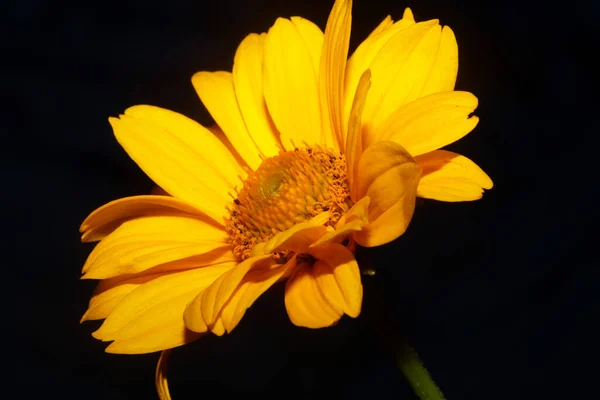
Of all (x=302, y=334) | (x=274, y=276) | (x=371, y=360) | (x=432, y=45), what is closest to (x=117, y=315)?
(x=274, y=276)

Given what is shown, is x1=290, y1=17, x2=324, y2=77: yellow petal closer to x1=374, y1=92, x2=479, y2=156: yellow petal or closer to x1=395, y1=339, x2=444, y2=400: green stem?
x1=374, y1=92, x2=479, y2=156: yellow petal

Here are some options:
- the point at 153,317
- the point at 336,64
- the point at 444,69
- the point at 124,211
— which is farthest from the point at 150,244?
the point at 444,69

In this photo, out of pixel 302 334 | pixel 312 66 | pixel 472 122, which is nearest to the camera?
pixel 472 122

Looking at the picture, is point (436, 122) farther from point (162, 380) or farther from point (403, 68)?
point (162, 380)

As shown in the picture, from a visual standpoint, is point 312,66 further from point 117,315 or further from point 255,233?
point 117,315

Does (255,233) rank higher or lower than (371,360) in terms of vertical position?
higher

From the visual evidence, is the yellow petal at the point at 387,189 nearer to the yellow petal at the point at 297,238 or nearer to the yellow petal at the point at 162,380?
the yellow petal at the point at 297,238

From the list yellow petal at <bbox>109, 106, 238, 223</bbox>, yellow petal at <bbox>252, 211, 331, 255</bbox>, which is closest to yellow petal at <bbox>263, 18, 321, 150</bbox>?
yellow petal at <bbox>109, 106, 238, 223</bbox>

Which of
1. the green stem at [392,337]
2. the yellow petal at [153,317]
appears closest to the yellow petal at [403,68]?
the green stem at [392,337]
